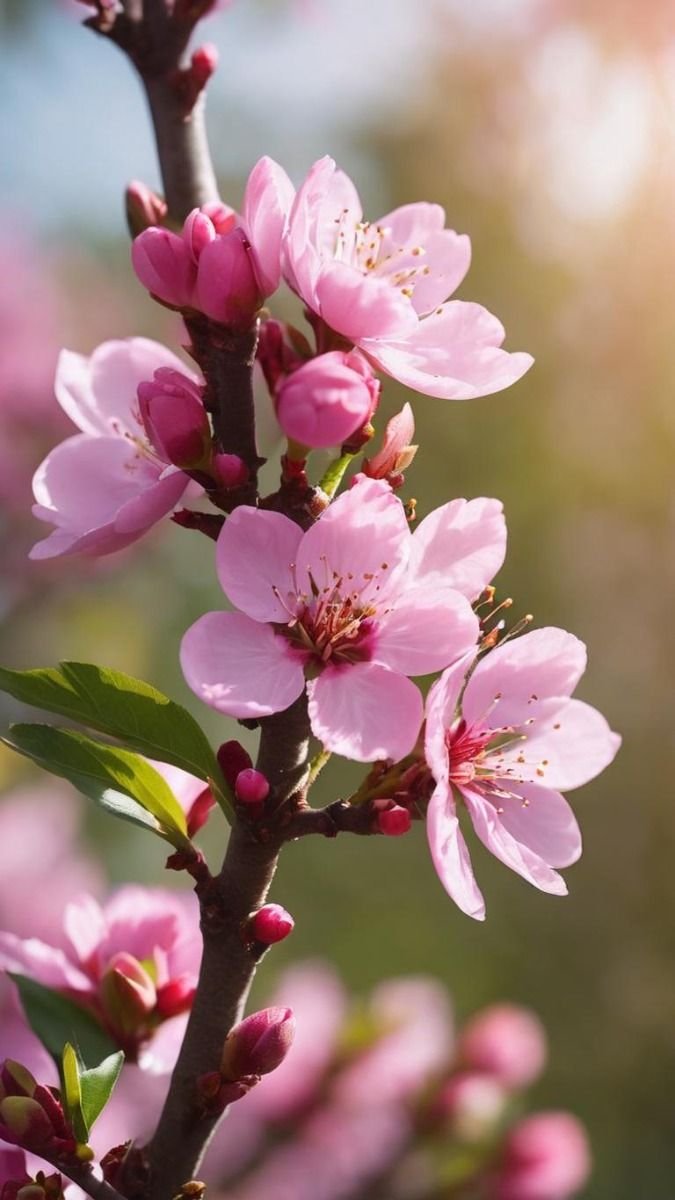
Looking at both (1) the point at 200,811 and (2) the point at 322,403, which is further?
(1) the point at 200,811

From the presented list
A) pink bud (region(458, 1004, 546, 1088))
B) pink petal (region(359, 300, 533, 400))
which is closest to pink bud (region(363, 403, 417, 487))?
pink petal (region(359, 300, 533, 400))

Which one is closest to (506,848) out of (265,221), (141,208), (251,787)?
(251,787)

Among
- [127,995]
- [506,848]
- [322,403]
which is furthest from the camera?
[127,995]

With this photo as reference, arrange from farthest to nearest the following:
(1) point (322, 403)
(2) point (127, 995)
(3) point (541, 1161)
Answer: (3) point (541, 1161) → (2) point (127, 995) → (1) point (322, 403)

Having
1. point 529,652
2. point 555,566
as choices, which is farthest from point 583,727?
point 555,566

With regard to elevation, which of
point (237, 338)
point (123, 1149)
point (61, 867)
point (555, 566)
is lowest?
point (555, 566)

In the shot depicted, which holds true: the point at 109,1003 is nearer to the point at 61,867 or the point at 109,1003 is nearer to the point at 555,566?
the point at 61,867

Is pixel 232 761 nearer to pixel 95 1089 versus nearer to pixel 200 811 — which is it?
pixel 200 811
